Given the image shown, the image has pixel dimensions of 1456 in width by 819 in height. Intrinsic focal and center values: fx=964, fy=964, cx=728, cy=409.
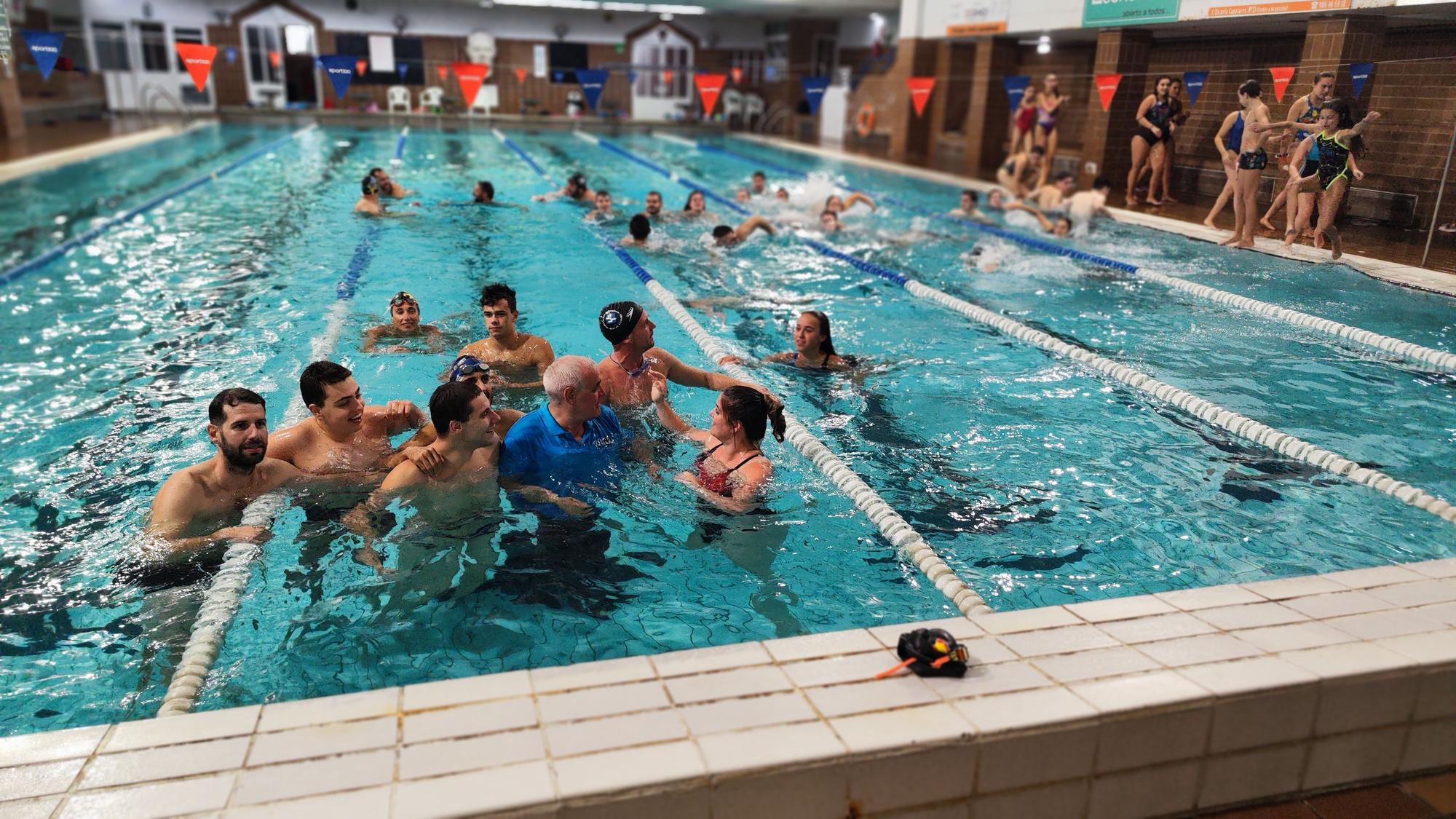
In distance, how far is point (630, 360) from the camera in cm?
429

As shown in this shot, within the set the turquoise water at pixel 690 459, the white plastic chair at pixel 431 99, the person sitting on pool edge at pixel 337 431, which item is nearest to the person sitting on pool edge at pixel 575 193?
the turquoise water at pixel 690 459

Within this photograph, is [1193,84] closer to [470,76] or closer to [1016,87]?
[1016,87]

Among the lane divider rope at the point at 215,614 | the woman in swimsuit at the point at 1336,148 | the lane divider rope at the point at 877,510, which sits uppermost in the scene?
the woman in swimsuit at the point at 1336,148

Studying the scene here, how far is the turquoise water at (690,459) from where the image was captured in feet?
9.89

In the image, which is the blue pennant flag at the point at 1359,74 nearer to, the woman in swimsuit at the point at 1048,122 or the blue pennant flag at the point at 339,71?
the woman in swimsuit at the point at 1048,122

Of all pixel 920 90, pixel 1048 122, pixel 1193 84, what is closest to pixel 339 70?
pixel 920 90

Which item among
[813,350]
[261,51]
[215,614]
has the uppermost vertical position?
[261,51]

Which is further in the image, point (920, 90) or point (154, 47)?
point (154, 47)

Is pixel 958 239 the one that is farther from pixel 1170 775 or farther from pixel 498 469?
pixel 1170 775

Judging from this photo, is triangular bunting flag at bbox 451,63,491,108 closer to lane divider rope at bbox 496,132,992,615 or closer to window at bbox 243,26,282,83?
window at bbox 243,26,282,83

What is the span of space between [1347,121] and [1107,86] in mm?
4520

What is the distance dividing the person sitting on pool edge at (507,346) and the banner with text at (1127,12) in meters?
10.2

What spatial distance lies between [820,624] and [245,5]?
27.8 m

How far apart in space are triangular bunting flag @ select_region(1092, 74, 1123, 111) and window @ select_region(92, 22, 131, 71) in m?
23.7
